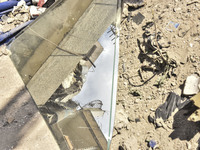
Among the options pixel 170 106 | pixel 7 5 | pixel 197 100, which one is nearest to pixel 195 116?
pixel 197 100

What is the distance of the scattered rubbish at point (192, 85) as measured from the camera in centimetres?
275

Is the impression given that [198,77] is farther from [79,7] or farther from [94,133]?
[79,7]

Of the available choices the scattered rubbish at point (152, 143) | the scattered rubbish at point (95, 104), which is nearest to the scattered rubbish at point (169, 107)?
the scattered rubbish at point (152, 143)

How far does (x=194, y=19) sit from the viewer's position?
312cm

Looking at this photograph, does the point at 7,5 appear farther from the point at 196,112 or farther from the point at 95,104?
the point at 196,112

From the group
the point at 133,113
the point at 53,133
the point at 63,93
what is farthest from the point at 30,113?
the point at 133,113

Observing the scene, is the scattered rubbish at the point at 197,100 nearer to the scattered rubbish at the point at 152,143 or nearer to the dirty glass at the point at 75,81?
the scattered rubbish at the point at 152,143

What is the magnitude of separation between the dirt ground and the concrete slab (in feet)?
4.20

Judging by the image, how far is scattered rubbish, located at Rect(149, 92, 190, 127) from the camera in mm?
2828

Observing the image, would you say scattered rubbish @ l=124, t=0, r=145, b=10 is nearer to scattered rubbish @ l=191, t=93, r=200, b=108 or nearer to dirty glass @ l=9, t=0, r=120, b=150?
dirty glass @ l=9, t=0, r=120, b=150

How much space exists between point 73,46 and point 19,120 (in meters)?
1.88

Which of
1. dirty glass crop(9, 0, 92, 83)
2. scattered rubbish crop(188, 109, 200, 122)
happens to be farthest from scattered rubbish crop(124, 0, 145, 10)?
scattered rubbish crop(188, 109, 200, 122)

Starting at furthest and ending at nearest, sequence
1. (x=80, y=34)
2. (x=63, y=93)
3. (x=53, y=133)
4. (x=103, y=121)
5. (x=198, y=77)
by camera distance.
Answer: (x=80, y=34), (x=63, y=93), (x=198, y=77), (x=103, y=121), (x=53, y=133)

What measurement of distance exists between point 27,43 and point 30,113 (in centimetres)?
116
